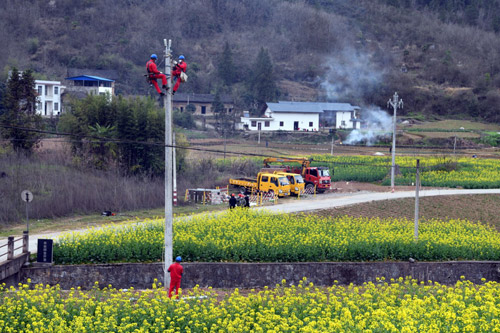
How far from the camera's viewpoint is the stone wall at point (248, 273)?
19797 mm

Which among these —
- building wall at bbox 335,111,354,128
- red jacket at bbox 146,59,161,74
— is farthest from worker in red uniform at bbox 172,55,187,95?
building wall at bbox 335,111,354,128

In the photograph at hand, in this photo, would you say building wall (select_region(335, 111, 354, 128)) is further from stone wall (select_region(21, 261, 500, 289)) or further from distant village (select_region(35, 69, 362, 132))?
stone wall (select_region(21, 261, 500, 289))

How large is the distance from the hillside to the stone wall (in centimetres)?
7494

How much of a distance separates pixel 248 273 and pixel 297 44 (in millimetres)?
119112

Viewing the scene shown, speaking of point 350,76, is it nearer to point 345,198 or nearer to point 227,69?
point 227,69

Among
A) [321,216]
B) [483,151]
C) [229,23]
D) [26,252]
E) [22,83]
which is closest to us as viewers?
[26,252]

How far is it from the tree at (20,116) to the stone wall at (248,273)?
20.5m

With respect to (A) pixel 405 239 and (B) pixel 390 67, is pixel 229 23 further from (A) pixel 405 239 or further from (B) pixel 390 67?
(A) pixel 405 239

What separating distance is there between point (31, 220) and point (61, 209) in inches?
72.0

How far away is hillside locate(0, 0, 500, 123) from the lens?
107500mm

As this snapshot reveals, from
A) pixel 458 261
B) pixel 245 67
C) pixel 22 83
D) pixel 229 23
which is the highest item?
pixel 229 23

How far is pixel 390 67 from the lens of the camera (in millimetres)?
125500

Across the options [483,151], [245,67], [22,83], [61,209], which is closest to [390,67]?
[245,67]

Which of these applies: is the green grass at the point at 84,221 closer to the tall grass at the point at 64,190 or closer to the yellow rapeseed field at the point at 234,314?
the tall grass at the point at 64,190
